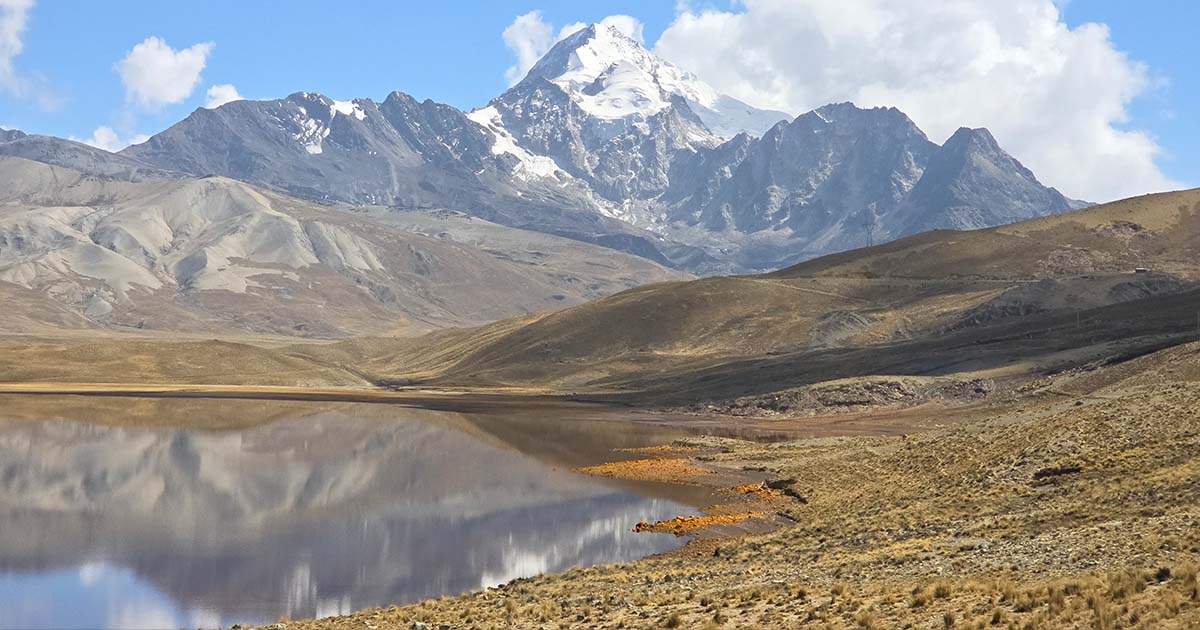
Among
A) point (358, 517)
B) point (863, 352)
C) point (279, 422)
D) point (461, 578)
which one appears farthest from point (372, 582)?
point (863, 352)

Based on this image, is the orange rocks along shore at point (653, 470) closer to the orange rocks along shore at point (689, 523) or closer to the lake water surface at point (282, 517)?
the lake water surface at point (282, 517)

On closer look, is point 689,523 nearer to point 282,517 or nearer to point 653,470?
point 282,517

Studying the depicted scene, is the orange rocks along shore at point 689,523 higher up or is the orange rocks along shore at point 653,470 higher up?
the orange rocks along shore at point 653,470

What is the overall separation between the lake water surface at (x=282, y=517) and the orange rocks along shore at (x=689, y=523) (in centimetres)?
123

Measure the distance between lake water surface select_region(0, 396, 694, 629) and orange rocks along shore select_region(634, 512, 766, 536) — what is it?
123 cm

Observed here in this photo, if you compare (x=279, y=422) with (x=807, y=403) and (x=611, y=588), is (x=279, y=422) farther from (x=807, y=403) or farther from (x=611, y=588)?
(x=611, y=588)

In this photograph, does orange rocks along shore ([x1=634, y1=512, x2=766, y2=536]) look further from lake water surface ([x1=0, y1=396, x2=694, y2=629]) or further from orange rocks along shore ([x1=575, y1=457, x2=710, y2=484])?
orange rocks along shore ([x1=575, y1=457, x2=710, y2=484])

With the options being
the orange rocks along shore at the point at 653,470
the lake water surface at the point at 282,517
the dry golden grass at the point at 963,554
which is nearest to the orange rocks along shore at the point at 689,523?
the lake water surface at the point at 282,517

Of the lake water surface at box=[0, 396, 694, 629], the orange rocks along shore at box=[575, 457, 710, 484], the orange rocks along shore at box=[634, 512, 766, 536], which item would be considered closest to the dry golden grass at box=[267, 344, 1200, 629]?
the orange rocks along shore at box=[634, 512, 766, 536]

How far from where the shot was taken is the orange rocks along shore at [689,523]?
5003 centimetres

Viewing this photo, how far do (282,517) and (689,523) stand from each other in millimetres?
20698

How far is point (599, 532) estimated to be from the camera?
165 feet

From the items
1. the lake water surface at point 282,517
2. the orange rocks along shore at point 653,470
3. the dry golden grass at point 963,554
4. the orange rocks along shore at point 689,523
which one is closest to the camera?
the dry golden grass at point 963,554

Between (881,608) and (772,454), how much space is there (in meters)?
52.9
